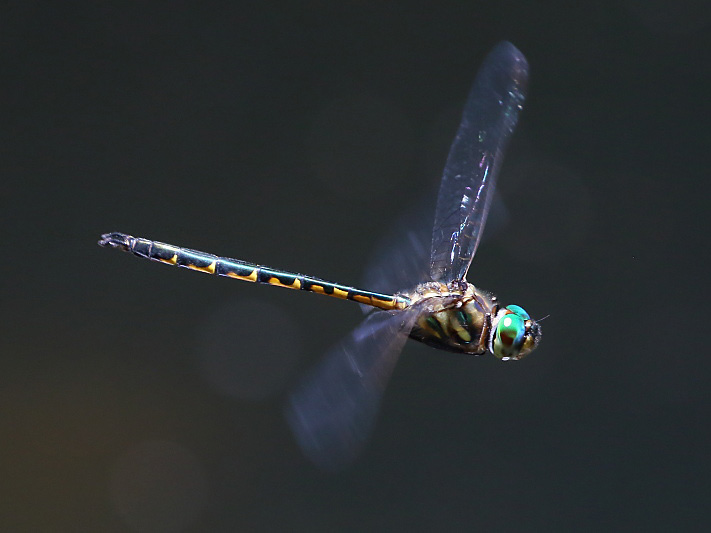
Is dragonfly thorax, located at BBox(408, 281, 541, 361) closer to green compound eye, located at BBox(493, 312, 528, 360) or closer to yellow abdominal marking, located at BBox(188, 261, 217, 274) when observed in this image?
green compound eye, located at BBox(493, 312, 528, 360)

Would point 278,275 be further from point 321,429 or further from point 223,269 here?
point 321,429

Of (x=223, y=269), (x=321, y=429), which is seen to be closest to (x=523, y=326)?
(x=321, y=429)

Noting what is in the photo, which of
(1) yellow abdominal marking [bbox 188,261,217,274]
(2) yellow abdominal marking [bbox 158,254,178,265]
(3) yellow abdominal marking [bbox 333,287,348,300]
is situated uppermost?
(2) yellow abdominal marking [bbox 158,254,178,265]

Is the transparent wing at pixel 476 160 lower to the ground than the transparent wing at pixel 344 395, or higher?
higher

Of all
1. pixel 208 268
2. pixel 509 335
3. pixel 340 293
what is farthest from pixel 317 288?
pixel 509 335

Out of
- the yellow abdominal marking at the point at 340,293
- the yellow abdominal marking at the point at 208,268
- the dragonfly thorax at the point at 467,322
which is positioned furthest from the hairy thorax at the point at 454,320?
the yellow abdominal marking at the point at 208,268

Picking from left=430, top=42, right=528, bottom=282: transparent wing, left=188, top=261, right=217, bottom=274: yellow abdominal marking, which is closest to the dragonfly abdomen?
left=188, top=261, right=217, bottom=274: yellow abdominal marking

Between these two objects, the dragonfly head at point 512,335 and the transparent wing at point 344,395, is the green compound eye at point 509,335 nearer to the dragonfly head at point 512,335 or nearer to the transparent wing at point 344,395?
the dragonfly head at point 512,335

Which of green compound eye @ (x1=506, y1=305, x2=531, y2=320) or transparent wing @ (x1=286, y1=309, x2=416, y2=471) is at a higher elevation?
Result: green compound eye @ (x1=506, y1=305, x2=531, y2=320)
